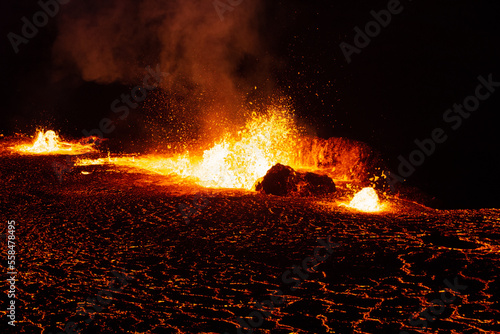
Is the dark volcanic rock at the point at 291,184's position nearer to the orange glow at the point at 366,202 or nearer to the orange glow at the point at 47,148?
the orange glow at the point at 366,202

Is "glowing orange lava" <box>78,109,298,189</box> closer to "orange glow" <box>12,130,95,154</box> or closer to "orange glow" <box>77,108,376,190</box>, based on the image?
"orange glow" <box>77,108,376,190</box>

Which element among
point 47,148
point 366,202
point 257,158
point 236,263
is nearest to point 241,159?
point 257,158

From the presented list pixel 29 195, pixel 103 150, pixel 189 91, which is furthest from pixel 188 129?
pixel 29 195

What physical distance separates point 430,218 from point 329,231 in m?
1.98

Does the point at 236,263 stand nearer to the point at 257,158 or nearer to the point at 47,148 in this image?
the point at 257,158

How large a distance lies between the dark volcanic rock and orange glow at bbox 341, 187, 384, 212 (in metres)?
0.95

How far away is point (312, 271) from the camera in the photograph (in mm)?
4359

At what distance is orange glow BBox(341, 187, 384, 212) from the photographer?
6879mm

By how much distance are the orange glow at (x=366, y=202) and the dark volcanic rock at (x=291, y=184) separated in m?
0.95

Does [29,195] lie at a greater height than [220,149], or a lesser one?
lesser

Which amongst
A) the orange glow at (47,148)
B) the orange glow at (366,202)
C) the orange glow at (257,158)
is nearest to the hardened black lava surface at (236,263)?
the orange glow at (366,202)

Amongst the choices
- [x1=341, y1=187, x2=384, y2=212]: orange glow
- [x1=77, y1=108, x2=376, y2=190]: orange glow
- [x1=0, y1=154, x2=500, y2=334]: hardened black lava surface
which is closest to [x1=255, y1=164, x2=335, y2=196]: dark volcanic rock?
[x1=0, y1=154, x2=500, y2=334]: hardened black lava surface

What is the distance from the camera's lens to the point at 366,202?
6.95 metres

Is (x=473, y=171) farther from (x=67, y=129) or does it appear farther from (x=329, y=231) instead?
(x=67, y=129)
